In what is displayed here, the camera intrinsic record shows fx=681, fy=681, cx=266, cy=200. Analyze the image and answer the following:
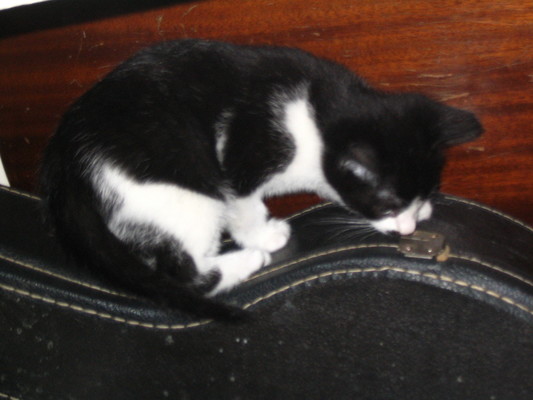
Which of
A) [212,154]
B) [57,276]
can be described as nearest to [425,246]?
[212,154]

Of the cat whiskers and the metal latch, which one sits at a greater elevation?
the metal latch

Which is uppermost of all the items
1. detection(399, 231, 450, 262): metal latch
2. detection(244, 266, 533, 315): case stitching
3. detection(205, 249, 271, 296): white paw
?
detection(399, 231, 450, 262): metal latch

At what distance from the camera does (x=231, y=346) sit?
0.96 metres

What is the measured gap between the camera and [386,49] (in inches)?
46.3

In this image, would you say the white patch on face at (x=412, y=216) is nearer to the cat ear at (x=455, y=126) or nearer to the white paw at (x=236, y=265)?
the cat ear at (x=455, y=126)

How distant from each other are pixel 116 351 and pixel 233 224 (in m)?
0.31

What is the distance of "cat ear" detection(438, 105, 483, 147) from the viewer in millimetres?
1078

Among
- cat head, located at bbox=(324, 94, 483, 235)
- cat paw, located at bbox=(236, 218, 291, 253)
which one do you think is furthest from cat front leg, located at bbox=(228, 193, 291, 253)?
cat head, located at bbox=(324, 94, 483, 235)

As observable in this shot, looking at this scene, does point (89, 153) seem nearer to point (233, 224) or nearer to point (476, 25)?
point (233, 224)

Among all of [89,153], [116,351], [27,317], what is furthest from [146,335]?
[89,153]

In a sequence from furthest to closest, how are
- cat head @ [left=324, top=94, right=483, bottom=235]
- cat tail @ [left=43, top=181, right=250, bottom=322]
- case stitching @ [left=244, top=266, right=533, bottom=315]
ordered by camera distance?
cat head @ [left=324, top=94, right=483, bottom=235] < cat tail @ [left=43, top=181, right=250, bottom=322] < case stitching @ [left=244, top=266, right=533, bottom=315]

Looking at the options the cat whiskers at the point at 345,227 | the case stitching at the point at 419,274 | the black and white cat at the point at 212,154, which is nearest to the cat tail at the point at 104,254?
the black and white cat at the point at 212,154

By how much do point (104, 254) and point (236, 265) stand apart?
0.21m

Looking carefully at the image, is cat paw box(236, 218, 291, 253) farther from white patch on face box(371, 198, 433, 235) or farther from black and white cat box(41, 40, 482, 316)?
white patch on face box(371, 198, 433, 235)
